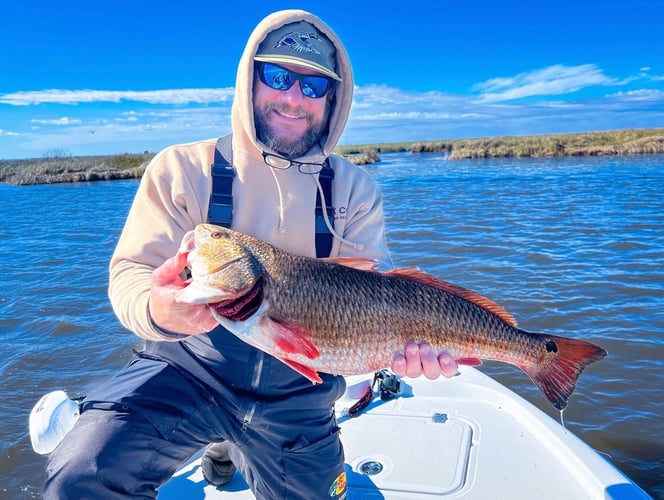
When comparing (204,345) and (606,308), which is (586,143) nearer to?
(606,308)

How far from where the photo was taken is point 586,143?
186ft

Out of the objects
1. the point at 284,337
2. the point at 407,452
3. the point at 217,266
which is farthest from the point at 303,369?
the point at 407,452

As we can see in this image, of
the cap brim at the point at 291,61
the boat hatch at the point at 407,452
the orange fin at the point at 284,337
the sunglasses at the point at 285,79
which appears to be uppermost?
the cap brim at the point at 291,61

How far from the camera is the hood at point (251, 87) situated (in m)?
3.32

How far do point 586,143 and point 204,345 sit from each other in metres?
62.0

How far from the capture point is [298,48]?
3.34 metres

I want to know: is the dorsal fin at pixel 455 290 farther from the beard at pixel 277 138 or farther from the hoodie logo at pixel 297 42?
the hoodie logo at pixel 297 42

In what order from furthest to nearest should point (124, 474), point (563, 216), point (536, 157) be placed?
point (536, 157) < point (563, 216) < point (124, 474)

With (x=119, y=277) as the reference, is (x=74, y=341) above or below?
below

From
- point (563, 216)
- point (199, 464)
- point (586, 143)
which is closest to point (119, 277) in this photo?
point (199, 464)

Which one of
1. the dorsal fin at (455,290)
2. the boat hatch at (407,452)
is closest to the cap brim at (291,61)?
the dorsal fin at (455,290)

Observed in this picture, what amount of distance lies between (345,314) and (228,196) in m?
1.07

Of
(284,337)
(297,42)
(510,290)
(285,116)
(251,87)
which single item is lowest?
(510,290)

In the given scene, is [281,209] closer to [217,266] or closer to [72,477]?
[217,266]
